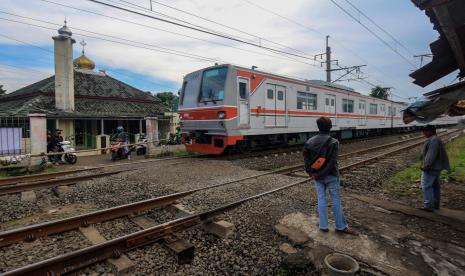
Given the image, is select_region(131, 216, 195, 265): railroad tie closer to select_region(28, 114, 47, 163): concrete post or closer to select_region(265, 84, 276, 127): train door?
select_region(265, 84, 276, 127): train door

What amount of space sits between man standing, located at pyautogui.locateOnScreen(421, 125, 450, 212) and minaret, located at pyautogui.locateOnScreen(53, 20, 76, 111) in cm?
1890

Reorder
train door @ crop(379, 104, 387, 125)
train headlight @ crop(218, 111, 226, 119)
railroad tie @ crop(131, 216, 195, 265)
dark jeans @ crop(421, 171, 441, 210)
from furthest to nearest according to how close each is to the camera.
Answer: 1. train door @ crop(379, 104, 387, 125)
2. train headlight @ crop(218, 111, 226, 119)
3. dark jeans @ crop(421, 171, 441, 210)
4. railroad tie @ crop(131, 216, 195, 265)

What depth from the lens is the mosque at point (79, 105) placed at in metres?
17.6

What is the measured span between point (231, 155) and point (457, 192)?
6.86 meters

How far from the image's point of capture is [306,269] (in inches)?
133

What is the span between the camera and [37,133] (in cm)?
1063

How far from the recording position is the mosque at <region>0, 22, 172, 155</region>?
17641 millimetres

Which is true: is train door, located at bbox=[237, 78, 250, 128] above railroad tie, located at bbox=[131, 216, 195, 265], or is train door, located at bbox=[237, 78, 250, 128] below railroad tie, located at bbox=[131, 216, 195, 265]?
above

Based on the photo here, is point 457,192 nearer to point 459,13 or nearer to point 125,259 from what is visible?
point 459,13

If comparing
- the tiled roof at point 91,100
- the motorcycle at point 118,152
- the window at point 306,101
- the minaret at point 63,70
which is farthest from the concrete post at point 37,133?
the window at point 306,101

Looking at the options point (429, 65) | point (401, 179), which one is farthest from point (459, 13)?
point (401, 179)

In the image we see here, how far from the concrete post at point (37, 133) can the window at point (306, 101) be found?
961cm

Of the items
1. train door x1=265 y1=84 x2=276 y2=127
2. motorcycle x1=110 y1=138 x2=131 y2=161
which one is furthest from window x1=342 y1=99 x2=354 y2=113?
motorcycle x1=110 y1=138 x2=131 y2=161

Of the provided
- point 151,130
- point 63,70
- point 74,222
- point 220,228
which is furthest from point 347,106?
point 63,70
